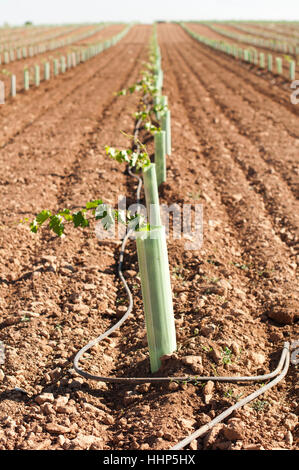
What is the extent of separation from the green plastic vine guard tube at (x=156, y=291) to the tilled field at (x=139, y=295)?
139mm

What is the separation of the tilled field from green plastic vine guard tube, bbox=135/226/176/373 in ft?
0.46

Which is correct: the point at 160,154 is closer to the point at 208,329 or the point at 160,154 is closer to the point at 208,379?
the point at 208,329

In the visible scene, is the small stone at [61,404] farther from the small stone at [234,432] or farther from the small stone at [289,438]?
the small stone at [289,438]

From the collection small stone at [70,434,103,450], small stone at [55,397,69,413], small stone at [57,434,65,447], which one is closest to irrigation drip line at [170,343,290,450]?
small stone at [70,434,103,450]

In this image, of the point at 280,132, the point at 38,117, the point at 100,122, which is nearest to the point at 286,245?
the point at 280,132

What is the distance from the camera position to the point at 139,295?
4.95m

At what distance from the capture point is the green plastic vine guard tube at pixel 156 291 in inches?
140

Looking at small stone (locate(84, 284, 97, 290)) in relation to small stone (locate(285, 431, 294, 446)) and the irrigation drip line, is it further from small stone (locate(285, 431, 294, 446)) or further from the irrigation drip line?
small stone (locate(285, 431, 294, 446))

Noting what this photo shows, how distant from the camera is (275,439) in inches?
125

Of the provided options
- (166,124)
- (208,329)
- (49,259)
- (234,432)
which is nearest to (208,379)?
(234,432)

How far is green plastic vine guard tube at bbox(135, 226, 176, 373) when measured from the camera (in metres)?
3.55

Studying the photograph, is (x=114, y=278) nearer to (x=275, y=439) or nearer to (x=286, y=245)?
(x=286, y=245)

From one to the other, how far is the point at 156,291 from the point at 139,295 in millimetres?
1366

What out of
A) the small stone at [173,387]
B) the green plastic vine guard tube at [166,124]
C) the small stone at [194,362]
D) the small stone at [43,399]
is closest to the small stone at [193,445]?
the small stone at [173,387]
